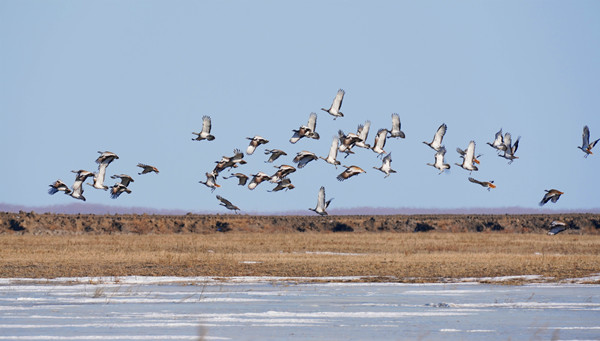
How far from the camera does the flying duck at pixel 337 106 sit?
112ft

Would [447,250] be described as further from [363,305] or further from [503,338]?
[503,338]

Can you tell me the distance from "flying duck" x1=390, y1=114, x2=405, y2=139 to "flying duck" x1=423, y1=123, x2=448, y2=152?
1.11 m

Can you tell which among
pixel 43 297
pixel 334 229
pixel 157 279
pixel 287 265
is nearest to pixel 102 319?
pixel 43 297

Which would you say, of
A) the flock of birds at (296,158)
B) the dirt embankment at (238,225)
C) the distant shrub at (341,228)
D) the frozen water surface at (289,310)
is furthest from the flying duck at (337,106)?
the distant shrub at (341,228)

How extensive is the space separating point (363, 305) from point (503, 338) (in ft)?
17.9

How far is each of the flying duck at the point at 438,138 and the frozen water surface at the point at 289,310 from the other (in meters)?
8.79

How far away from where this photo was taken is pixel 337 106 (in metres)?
34.6

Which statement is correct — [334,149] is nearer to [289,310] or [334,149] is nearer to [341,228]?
[289,310]

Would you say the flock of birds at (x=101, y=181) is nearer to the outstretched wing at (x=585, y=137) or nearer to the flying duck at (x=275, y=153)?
the flying duck at (x=275, y=153)

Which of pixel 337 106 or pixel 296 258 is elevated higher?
pixel 337 106

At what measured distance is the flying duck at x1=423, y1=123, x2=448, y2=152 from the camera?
116 feet

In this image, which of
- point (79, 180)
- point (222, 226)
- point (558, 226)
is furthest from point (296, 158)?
point (222, 226)

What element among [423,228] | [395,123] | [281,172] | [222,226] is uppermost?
[395,123]

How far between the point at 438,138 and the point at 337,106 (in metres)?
3.85
